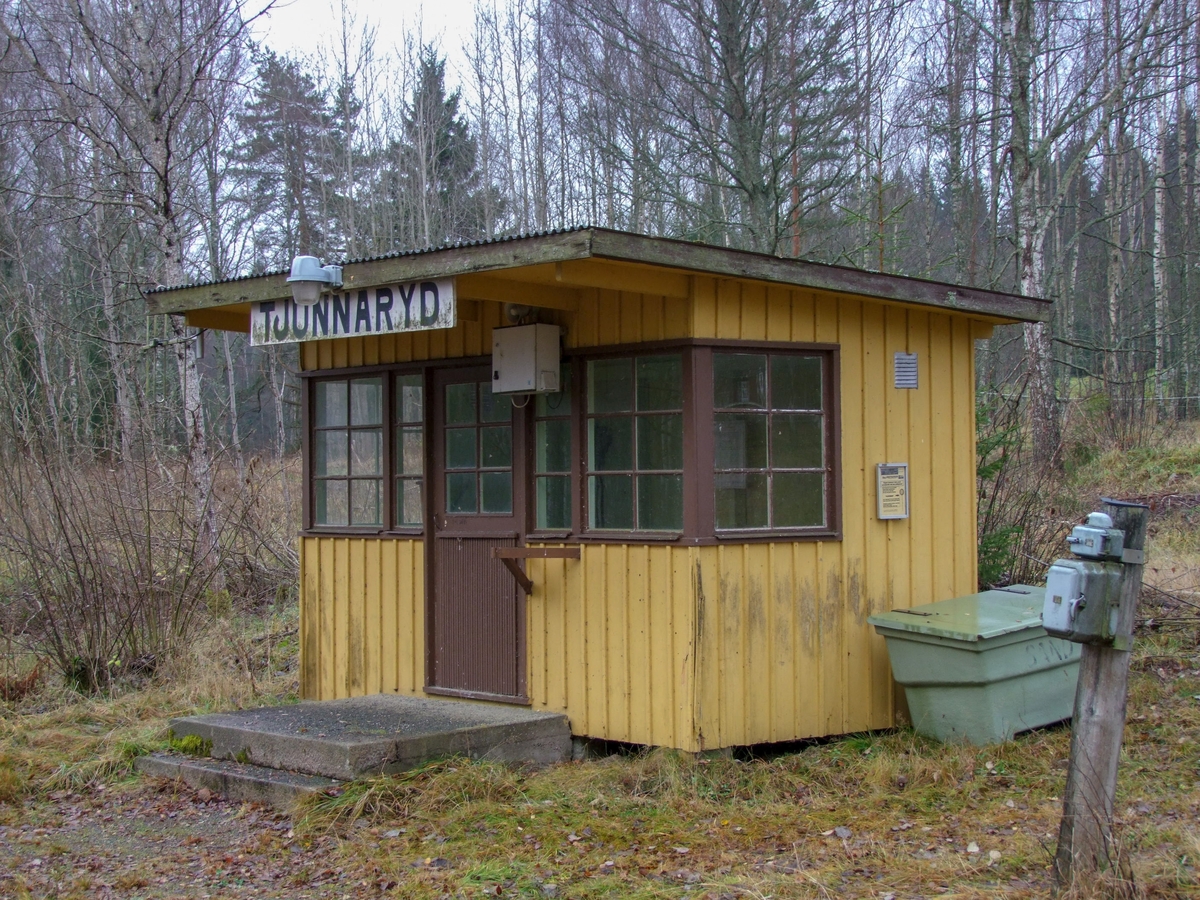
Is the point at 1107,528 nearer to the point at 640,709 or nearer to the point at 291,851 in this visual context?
the point at 640,709

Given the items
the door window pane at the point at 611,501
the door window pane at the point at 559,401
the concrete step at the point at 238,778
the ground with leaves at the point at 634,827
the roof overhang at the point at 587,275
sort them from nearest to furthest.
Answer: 1. the ground with leaves at the point at 634,827
2. the roof overhang at the point at 587,275
3. the concrete step at the point at 238,778
4. the door window pane at the point at 611,501
5. the door window pane at the point at 559,401

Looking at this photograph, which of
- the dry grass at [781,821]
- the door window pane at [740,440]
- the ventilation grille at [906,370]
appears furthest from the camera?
the ventilation grille at [906,370]

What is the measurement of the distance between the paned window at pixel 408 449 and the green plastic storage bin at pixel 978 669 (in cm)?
304

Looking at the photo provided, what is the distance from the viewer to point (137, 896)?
4.97 metres

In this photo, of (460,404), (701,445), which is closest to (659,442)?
(701,445)

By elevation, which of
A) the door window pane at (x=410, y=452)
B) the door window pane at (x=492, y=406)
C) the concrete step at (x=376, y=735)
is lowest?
the concrete step at (x=376, y=735)

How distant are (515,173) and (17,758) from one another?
755 inches

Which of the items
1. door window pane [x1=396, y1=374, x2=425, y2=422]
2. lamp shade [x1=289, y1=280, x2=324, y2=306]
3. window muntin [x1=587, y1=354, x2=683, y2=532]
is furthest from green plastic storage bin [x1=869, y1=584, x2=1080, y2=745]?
lamp shade [x1=289, y1=280, x2=324, y2=306]

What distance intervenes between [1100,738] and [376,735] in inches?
148

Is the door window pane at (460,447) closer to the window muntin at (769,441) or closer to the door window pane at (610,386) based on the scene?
the door window pane at (610,386)

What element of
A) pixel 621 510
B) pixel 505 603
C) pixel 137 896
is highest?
pixel 621 510

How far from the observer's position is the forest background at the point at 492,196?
10.1 m

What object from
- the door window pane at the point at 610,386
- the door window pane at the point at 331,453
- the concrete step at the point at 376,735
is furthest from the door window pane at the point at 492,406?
the concrete step at the point at 376,735

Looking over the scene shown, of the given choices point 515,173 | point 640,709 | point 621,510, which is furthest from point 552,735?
point 515,173
